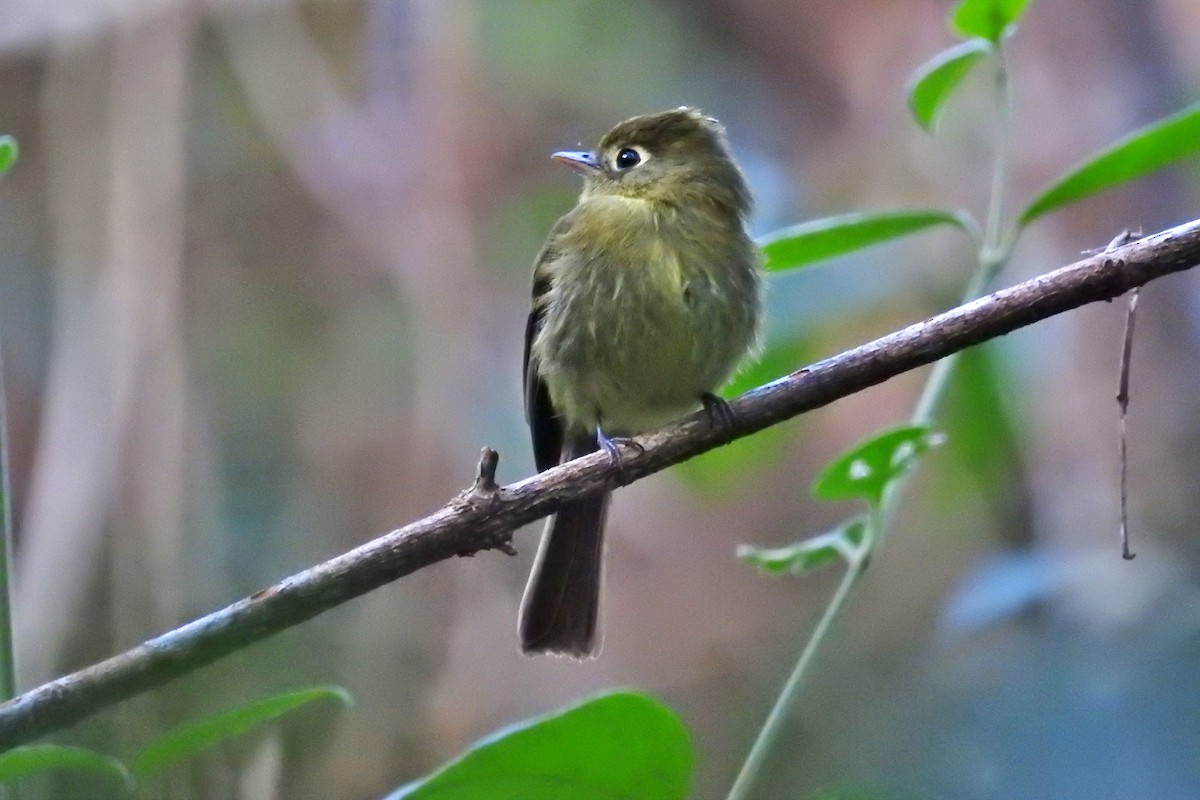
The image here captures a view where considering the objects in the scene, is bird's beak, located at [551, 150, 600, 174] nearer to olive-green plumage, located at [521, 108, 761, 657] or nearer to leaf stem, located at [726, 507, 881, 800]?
olive-green plumage, located at [521, 108, 761, 657]

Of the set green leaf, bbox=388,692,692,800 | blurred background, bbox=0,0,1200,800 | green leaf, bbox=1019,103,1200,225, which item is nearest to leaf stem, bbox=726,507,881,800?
green leaf, bbox=388,692,692,800

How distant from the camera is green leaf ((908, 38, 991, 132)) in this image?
181cm

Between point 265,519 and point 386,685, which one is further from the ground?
point 265,519

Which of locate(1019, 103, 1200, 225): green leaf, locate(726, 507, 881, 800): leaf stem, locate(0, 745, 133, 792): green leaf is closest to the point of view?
locate(0, 745, 133, 792): green leaf

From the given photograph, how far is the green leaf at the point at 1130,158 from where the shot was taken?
1719 mm

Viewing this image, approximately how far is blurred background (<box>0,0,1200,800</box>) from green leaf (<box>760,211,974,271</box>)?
1.86 ft

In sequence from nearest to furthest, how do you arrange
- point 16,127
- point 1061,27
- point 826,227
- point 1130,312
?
1. point 1130,312
2. point 826,227
3. point 16,127
4. point 1061,27

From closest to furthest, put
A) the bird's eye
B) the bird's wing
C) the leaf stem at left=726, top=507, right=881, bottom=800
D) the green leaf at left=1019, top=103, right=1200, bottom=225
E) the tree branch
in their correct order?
the tree branch → the leaf stem at left=726, top=507, right=881, bottom=800 → the green leaf at left=1019, top=103, right=1200, bottom=225 → the bird's wing → the bird's eye

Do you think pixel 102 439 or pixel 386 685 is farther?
pixel 386 685

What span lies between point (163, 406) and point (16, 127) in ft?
3.61

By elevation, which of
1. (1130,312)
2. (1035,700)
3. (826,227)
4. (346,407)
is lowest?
(1035,700)

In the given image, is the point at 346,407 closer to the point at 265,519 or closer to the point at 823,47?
the point at 265,519

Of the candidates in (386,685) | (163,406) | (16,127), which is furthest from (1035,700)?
(16,127)

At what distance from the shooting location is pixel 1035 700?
2.13 metres
